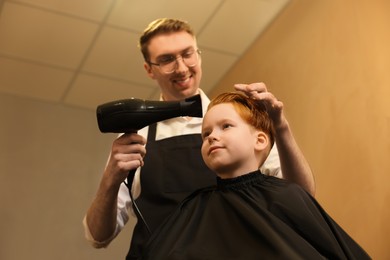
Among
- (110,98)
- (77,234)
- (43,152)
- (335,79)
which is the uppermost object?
(110,98)

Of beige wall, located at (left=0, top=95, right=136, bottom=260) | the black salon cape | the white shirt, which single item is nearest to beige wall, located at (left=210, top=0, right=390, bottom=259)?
the white shirt

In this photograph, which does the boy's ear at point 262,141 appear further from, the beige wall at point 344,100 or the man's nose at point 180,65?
the beige wall at point 344,100

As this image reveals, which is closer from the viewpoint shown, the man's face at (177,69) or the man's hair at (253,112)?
the man's hair at (253,112)

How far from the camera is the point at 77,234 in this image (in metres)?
3.72

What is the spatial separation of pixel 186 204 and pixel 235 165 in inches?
5.8

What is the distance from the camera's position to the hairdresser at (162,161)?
58.1 inches

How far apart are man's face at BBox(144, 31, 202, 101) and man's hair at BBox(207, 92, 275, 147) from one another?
1.59ft

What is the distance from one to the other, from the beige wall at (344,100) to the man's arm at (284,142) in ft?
2.93

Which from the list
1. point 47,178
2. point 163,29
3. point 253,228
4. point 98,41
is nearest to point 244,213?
point 253,228

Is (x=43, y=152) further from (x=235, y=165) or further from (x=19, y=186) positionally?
(x=235, y=165)

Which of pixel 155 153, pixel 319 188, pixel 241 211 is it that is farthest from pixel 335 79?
pixel 241 211

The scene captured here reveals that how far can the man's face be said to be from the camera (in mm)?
2014

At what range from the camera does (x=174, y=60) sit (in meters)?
2.07

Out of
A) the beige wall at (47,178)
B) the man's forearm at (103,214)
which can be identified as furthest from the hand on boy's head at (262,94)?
the beige wall at (47,178)
